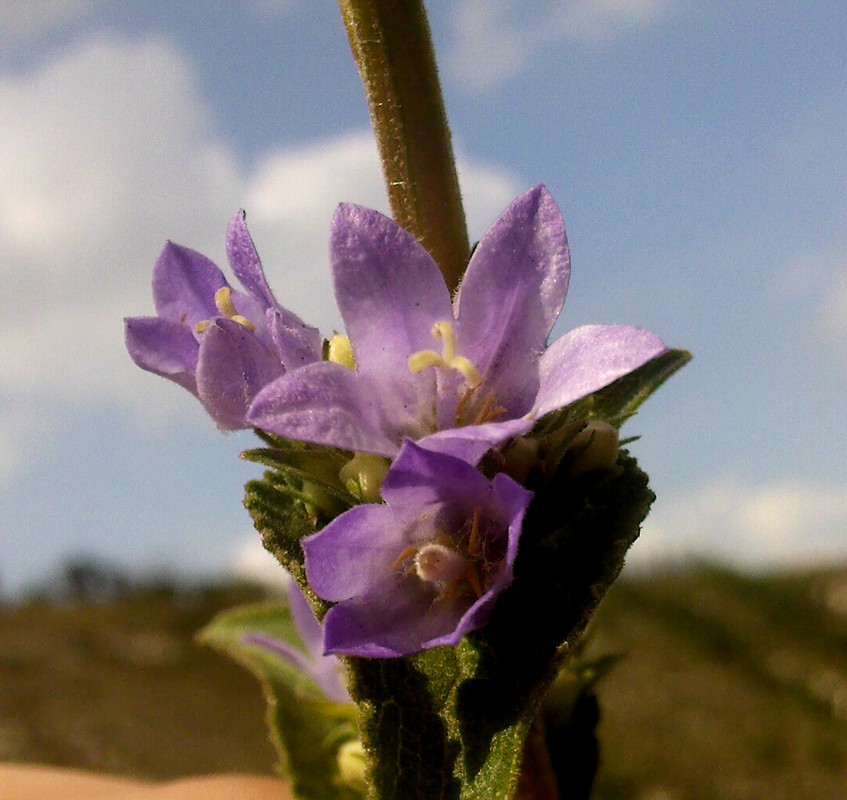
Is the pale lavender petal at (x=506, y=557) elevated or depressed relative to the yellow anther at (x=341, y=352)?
depressed

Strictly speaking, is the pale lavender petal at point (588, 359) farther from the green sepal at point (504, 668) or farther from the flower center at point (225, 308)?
the flower center at point (225, 308)

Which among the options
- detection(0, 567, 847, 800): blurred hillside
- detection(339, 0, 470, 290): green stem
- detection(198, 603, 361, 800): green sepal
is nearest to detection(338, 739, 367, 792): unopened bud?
detection(198, 603, 361, 800): green sepal

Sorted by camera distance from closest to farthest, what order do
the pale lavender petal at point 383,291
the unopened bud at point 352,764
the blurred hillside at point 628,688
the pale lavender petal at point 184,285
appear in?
the pale lavender petal at point 383,291 → the pale lavender petal at point 184,285 → the unopened bud at point 352,764 → the blurred hillside at point 628,688

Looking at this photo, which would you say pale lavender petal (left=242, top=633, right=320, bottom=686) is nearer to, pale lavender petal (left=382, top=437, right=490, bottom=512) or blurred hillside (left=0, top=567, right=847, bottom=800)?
pale lavender petal (left=382, top=437, right=490, bottom=512)

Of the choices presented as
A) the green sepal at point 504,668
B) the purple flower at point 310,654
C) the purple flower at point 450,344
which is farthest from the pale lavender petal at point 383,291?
the purple flower at point 310,654

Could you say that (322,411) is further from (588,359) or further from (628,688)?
(628,688)

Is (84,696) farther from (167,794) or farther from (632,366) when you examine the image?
(632,366)

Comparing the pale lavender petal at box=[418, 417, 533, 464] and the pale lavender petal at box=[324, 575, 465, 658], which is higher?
the pale lavender petal at box=[418, 417, 533, 464]
